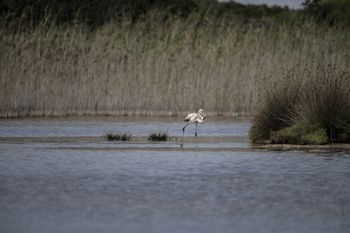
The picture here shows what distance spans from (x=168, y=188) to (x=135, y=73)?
12.5 m

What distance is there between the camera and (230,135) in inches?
700

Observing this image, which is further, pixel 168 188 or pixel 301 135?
pixel 301 135

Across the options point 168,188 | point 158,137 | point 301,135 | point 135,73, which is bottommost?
point 168,188

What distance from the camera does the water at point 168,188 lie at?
814 cm

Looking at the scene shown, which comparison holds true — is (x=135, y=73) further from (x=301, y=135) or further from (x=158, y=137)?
(x=301, y=135)

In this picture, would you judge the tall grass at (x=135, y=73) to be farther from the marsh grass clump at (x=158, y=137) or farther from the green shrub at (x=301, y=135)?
the green shrub at (x=301, y=135)

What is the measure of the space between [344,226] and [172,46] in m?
15.7

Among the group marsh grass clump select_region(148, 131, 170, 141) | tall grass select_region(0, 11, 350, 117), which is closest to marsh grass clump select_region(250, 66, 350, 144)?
marsh grass clump select_region(148, 131, 170, 141)

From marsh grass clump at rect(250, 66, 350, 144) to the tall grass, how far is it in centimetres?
543

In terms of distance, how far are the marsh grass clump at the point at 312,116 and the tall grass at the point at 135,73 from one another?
17.8 feet

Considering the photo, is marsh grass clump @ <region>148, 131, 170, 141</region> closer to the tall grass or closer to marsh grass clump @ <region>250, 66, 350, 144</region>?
marsh grass clump @ <region>250, 66, 350, 144</region>

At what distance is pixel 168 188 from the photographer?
401 inches

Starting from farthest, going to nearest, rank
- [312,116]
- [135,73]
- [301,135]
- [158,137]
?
1. [135,73]
2. [158,137]
3. [312,116]
4. [301,135]

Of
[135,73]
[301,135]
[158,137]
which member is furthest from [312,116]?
[135,73]
